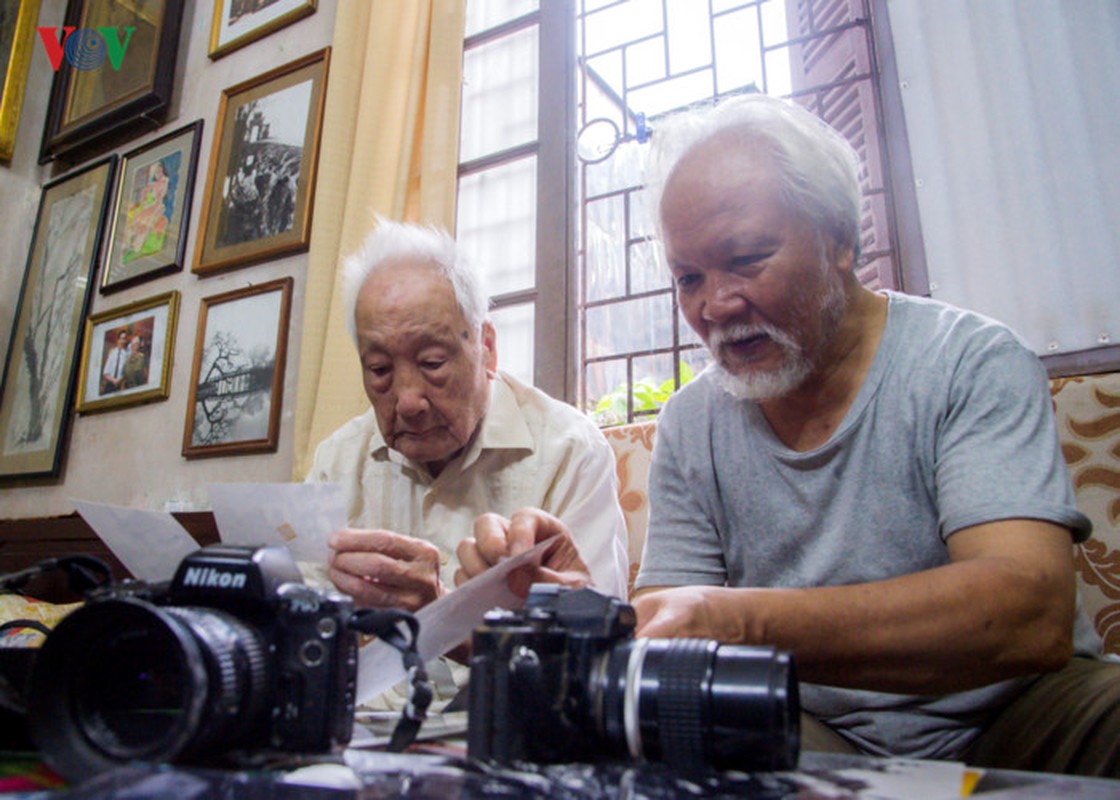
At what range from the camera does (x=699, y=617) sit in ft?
1.93

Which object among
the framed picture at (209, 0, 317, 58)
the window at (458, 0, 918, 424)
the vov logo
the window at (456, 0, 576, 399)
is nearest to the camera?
the window at (458, 0, 918, 424)

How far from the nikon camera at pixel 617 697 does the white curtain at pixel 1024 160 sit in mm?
1053

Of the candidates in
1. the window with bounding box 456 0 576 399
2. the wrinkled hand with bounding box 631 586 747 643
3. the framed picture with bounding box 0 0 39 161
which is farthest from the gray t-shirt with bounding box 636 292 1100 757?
the framed picture with bounding box 0 0 39 161

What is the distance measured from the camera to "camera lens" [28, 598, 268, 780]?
396 millimetres

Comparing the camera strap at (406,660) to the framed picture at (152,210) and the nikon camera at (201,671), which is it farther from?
the framed picture at (152,210)

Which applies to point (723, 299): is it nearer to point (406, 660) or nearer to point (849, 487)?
point (849, 487)

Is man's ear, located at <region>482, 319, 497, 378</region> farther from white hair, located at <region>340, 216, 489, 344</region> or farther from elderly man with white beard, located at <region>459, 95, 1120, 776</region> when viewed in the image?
elderly man with white beard, located at <region>459, 95, 1120, 776</region>

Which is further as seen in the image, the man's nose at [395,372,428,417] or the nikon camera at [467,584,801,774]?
the man's nose at [395,372,428,417]

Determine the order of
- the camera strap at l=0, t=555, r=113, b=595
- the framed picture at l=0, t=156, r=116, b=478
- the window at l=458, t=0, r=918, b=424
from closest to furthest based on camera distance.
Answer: the camera strap at l=0, t=555, r=113, b=595, the window at l=458, t=0, r=918, b=424, the framed picture at l=0, t=156, r=116, b=478

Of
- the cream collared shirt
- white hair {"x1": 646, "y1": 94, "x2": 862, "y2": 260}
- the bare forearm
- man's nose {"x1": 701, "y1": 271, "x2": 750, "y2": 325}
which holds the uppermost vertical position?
white hair {"x1": 646, "y1": 94, "x2": 862, "y2": 260}

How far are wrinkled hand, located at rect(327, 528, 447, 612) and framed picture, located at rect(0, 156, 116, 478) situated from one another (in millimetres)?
2134

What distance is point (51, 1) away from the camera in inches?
118

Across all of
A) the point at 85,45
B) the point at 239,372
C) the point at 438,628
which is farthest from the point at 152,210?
the point at 438,628

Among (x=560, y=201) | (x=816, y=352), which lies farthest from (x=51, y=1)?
(x=816, y=352)
